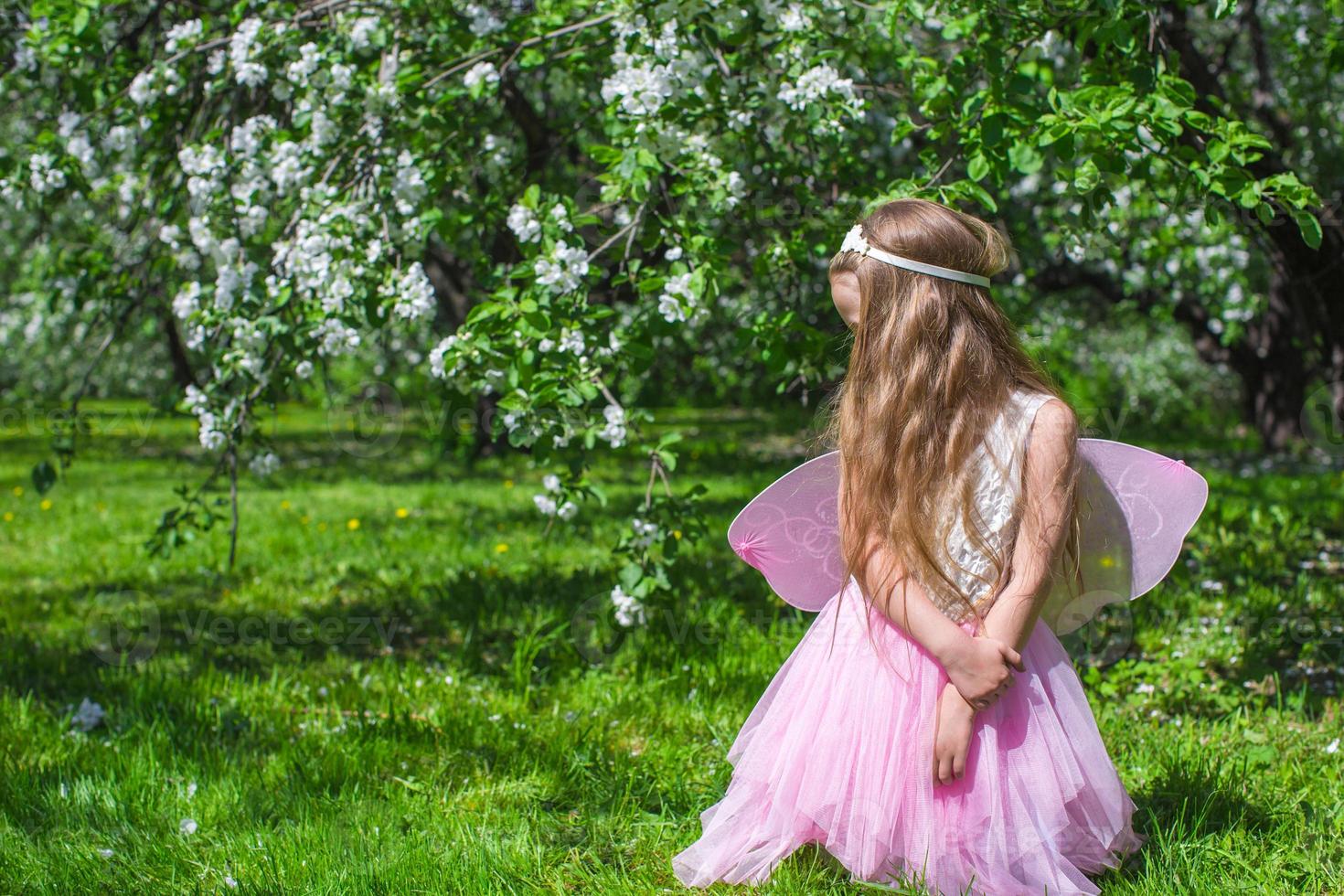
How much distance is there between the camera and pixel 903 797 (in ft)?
6.33

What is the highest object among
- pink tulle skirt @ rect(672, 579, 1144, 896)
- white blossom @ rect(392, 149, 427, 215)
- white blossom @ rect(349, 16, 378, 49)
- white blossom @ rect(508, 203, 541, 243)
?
white blossom @ rect(349, 16, 378, 49)

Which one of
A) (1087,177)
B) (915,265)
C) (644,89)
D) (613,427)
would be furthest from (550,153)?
(915,265)

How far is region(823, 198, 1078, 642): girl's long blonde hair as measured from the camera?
192 centimetres

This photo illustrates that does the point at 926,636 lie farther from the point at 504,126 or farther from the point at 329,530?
the point at 329,530

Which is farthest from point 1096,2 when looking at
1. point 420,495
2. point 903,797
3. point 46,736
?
point 420,495


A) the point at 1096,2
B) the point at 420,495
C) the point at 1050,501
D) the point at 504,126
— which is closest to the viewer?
the point at 1050,501

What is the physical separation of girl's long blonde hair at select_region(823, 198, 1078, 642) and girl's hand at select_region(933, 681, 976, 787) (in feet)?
0.49

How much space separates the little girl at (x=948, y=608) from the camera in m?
1.88

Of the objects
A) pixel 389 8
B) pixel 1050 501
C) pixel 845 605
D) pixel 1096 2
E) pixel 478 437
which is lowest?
pixel 478 437

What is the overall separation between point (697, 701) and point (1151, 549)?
4.38 feet
